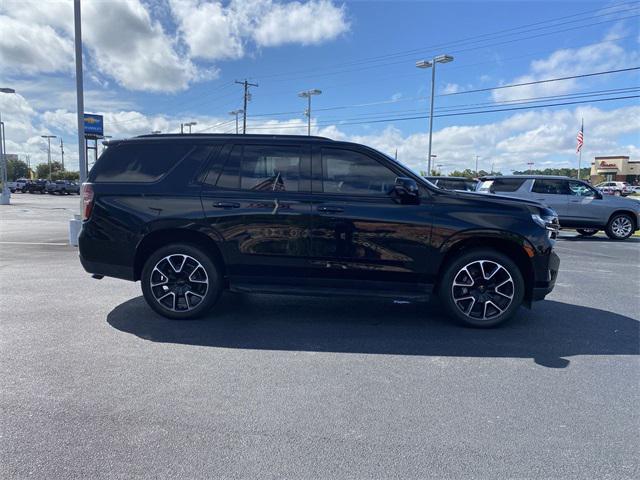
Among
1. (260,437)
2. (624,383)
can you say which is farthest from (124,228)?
(624,383)

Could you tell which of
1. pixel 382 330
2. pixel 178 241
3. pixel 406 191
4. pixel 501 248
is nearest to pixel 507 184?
pixel 501 248

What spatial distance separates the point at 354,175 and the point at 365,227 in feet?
1.97

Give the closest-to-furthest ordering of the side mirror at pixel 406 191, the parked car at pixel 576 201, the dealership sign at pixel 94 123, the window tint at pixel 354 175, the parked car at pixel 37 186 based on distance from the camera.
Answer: the side mirror at pixel 406 191
the window tint at pixel 354 175
the parked car at pixel 576 201
the dealership sign at pixel 94 123
the parked car at pixel 37 186

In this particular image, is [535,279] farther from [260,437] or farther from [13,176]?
[13,176]

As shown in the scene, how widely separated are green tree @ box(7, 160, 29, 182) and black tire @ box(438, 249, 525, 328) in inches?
4560

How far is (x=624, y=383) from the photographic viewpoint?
3.43 meters

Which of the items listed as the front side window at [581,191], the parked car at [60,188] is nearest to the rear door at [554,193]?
the front side window at [581,191]

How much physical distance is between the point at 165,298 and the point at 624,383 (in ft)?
14.6

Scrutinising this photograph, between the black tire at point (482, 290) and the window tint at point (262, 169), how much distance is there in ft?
6.52

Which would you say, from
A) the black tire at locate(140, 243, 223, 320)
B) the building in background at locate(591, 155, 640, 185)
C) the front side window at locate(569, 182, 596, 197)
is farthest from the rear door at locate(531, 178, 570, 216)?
the building in background at locate(591, 155, 640, 185)

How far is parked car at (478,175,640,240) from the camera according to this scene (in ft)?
43.8

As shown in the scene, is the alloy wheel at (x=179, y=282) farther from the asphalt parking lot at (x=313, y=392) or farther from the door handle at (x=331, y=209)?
the door handle at (x=331, y=209)

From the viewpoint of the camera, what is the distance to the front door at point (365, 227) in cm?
448

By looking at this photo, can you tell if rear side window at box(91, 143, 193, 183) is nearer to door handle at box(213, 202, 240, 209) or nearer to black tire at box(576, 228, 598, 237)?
door handle at box(213, 202, 240, 209)
